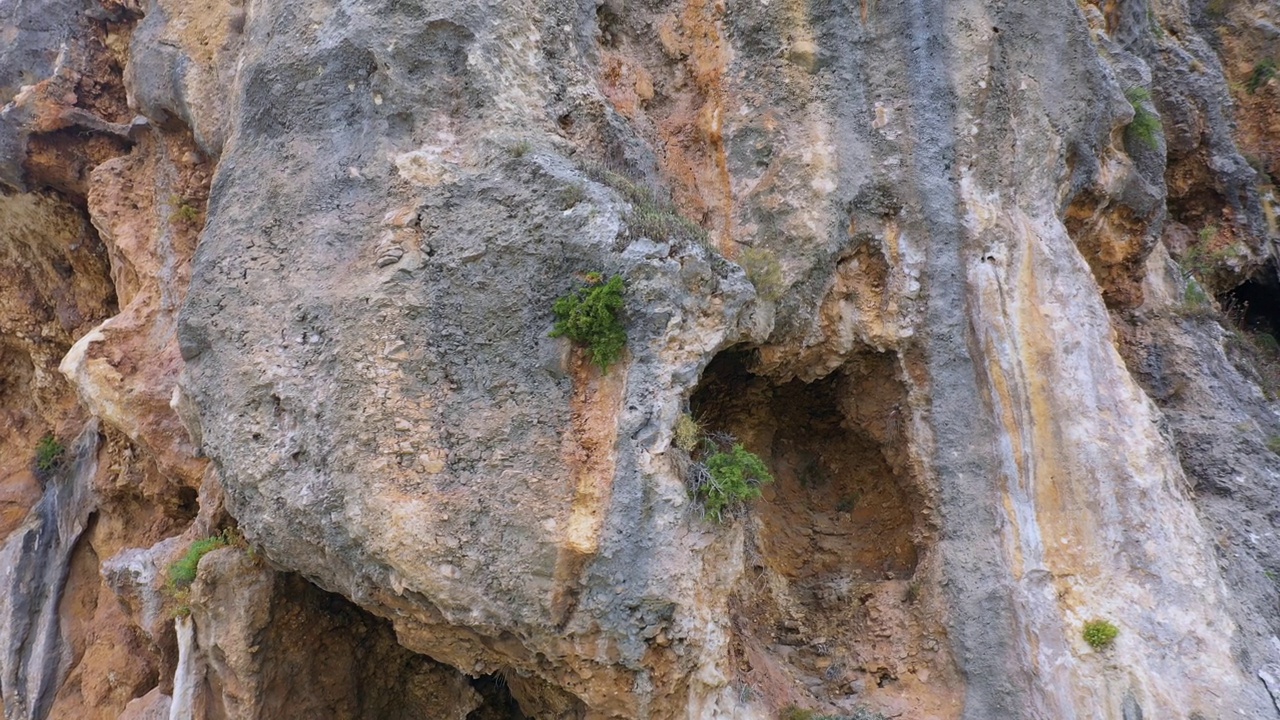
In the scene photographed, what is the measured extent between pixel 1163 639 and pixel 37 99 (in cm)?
1192

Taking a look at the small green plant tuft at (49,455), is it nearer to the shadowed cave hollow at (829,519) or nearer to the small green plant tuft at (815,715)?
the shadowed cave hollow at (829,519)

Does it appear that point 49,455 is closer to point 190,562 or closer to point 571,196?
point 190,562

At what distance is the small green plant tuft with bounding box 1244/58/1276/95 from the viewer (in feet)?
37.8

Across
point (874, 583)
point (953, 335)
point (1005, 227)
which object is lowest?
point (874, 583)

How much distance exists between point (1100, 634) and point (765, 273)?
366 centimetres

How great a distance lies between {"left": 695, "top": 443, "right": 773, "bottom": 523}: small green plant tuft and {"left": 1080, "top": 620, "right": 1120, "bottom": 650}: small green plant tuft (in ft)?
8.58

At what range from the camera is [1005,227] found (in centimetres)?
622

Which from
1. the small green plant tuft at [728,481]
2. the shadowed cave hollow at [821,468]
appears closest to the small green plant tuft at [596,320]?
the small green plant tuft at [728,481]

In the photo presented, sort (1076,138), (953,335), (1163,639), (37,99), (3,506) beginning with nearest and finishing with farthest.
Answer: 1. (1163,639)
2. (953,335)
3. (1076,138)
4. (37,99)
5. (3,506)

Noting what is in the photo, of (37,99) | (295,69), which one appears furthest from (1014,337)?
(37,99)

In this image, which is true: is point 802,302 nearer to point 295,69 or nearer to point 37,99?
point 295,69

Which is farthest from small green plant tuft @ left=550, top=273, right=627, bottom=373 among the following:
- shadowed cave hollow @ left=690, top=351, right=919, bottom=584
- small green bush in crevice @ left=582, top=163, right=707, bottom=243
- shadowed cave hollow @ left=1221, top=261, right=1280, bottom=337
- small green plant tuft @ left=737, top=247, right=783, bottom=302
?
shadowed cave hollow @ left=1221, top=261, right=1280, bottom=337

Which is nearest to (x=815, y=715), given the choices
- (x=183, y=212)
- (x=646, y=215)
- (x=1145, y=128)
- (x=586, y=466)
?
(x=586, y=466)

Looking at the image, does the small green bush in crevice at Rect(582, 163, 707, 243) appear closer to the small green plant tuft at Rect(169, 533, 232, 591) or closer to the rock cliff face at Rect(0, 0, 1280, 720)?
the rock cliff face at Rect(0, 0, 1280, 720)
